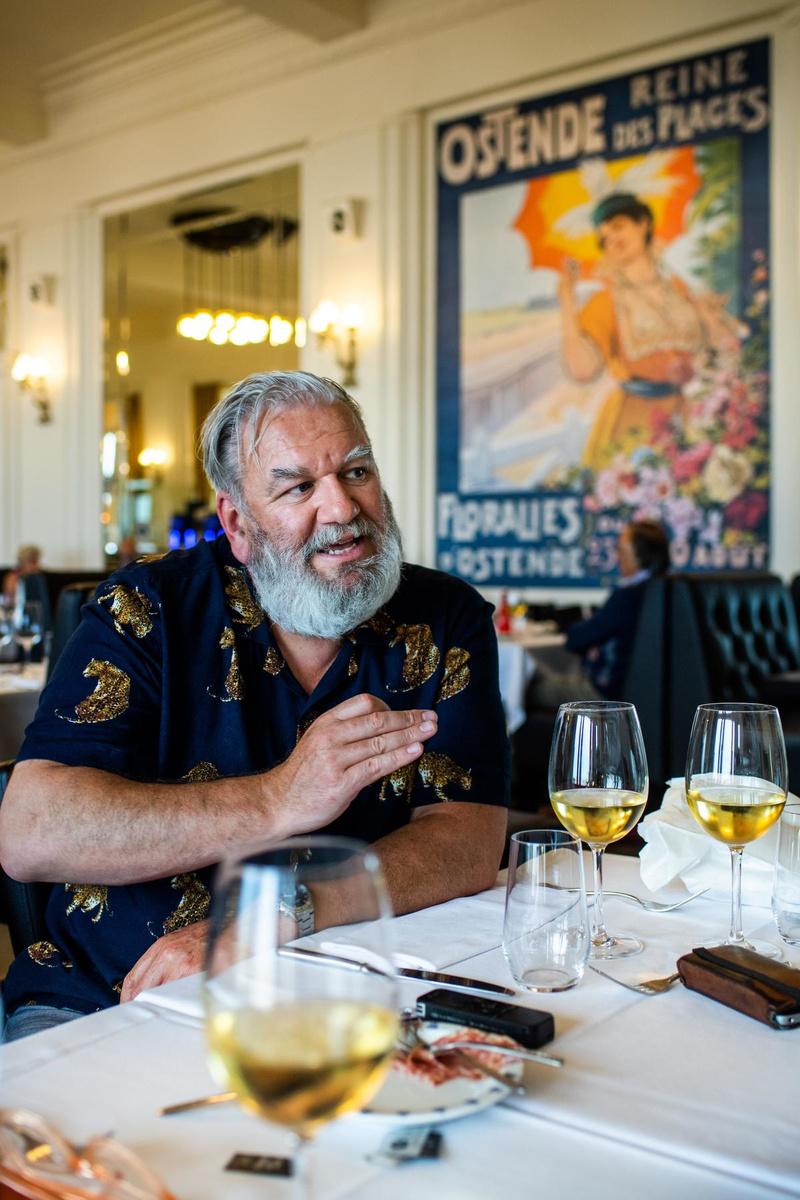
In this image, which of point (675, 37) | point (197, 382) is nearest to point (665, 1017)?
point (675, 37)

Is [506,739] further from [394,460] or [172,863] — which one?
[394,460]

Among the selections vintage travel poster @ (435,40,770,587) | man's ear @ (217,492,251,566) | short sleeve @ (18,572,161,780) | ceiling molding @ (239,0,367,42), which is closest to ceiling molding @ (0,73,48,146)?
ceiling molding @ (239,0,367,42)

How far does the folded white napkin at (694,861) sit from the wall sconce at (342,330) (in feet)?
21.9

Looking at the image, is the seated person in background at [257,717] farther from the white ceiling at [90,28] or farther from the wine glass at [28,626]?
the white ceiling at [90,28]

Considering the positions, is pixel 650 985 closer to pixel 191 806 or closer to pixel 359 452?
pixel 191 806

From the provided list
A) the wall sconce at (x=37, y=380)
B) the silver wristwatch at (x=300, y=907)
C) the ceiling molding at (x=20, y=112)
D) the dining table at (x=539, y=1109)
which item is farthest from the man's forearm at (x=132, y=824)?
the ceiling molding at (x=20, y=112)

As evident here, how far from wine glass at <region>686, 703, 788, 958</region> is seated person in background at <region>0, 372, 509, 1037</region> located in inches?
13.7

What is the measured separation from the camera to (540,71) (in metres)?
6.85

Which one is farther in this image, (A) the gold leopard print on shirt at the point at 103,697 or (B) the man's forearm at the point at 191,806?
(A) the gold leopard print on shirt at the point at 103,697

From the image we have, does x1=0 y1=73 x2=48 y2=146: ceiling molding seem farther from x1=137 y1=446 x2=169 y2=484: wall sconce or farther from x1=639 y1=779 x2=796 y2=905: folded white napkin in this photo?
x1=639 y1=779 x2=796 y2=905: folded white napkin

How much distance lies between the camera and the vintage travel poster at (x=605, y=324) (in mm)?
6273

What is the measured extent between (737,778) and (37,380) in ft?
31.7

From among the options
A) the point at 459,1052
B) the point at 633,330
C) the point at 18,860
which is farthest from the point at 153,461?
the point at 459,1052

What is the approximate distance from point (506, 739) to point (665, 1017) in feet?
2.81
